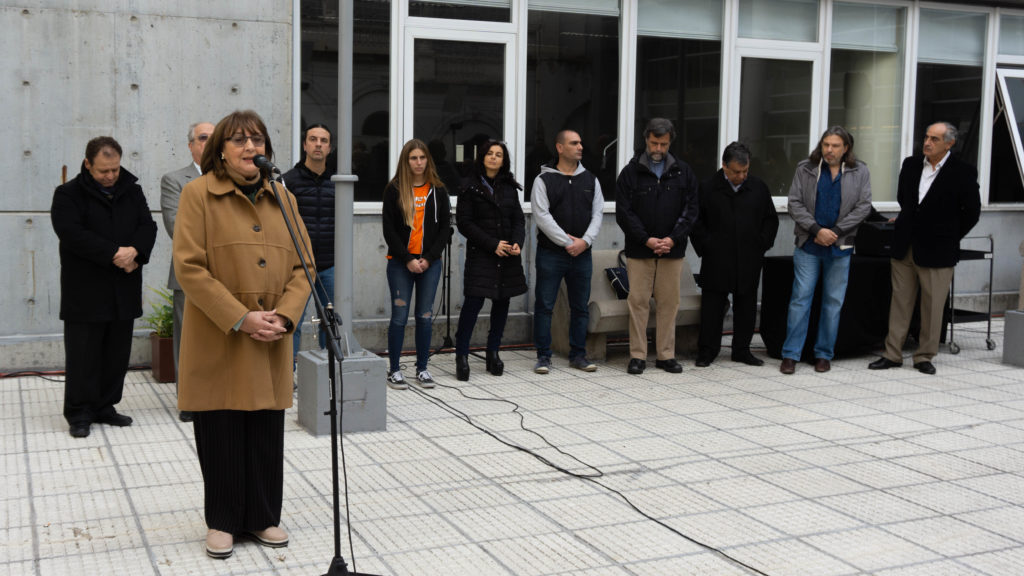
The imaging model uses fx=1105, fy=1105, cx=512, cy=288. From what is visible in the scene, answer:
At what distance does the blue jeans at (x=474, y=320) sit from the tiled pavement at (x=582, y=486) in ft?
1.06

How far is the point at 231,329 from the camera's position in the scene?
4582 millimetres

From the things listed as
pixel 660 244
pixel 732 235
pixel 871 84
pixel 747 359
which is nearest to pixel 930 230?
pixel 732 235

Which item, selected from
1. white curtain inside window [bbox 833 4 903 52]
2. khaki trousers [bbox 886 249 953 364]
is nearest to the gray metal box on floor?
khaki trousers [bbox 886 249 953 364]

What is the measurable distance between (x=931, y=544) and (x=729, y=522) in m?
0.91

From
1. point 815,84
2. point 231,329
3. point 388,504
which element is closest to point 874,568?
point 388,504

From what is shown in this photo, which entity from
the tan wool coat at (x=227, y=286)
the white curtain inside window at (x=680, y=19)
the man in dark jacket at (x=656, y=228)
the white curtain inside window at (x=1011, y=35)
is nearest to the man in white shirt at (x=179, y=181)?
the tan wool coat at (x=227, y=286)

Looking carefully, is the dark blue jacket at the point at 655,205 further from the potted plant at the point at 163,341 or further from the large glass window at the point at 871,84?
the potted plant at the point at 163,341

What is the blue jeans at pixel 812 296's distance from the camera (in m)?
9.48

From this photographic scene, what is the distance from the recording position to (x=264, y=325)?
461cm

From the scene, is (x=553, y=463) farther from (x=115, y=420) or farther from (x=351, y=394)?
(x=115, y=420)

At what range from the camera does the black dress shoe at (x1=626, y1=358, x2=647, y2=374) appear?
9195mm

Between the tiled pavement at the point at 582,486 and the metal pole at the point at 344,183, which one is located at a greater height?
the metal pole at the point at 344,183

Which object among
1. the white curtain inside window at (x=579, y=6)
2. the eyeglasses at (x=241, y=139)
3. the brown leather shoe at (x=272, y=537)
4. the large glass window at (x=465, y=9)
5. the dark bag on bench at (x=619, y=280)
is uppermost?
the white curtain inside window at (x=579, y=6)

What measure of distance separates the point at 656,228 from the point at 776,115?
3.18 metres
